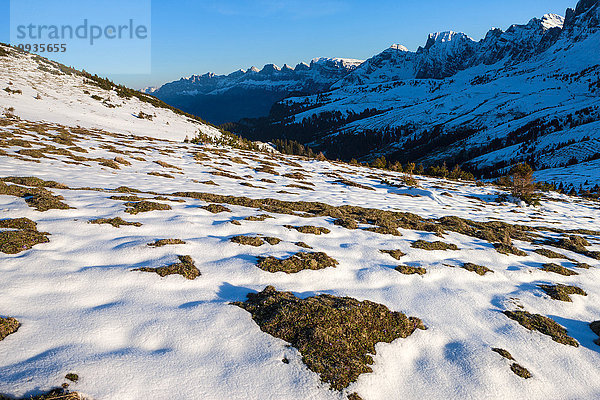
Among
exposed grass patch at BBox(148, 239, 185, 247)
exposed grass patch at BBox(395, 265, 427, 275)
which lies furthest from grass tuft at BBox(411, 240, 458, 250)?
exposed grass patch at BBox(148, 239, 185, 247)

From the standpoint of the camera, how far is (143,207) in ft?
38.3

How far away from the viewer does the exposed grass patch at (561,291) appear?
9.25m

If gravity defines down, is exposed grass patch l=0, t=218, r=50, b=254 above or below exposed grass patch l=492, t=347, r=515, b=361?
above

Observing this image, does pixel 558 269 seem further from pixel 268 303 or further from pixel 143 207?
pixel 143 207

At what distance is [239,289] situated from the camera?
24.3 feet

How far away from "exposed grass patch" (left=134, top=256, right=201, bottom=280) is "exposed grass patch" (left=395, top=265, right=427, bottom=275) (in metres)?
6.47

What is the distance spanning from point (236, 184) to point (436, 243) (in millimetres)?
14976

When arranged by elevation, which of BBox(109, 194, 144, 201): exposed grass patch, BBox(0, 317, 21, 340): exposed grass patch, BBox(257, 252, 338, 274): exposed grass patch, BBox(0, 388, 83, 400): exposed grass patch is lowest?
BBox(0, 388, 83, 400): exposed grass patch

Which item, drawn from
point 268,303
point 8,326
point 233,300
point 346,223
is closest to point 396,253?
point 346,223

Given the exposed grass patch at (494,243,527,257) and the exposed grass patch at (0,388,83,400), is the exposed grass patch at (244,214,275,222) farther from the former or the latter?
the exposed grass patch at (494,243,527,257)

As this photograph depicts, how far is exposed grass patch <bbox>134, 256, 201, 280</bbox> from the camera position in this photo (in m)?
7.44

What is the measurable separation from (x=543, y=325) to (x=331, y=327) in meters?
6.15

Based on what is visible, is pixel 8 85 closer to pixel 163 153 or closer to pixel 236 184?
pixel 163 153

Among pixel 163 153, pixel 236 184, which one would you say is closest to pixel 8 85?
pixel 163 153
